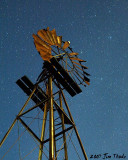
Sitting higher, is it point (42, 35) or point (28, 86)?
point (42, 35)

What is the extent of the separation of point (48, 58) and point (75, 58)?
294cm

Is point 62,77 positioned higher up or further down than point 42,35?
further down

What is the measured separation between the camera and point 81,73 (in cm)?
1079

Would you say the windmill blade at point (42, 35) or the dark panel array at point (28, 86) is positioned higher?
the windmill blade at point (42, 35)

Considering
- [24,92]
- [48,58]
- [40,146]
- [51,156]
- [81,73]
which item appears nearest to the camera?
[51,156]

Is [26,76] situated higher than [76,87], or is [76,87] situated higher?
[26,76]

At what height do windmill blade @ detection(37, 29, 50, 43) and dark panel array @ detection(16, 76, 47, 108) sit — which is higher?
windmill blade @ detection(37, 29, 50, 43)

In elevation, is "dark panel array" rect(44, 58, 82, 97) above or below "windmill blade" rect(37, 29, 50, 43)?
below

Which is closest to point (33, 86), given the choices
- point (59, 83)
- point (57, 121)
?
point (59, 83)

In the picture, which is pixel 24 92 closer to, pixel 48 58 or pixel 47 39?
pixel 48 58

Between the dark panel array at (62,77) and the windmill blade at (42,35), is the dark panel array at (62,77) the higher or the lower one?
the lower one

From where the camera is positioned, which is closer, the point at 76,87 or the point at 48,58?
the point at 48,58

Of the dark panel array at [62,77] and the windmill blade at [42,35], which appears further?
the windmill blade at [42,35]

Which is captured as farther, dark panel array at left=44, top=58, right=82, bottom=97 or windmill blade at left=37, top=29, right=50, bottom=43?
windmill blade at left=37, top=29, right=50, bottom=43
